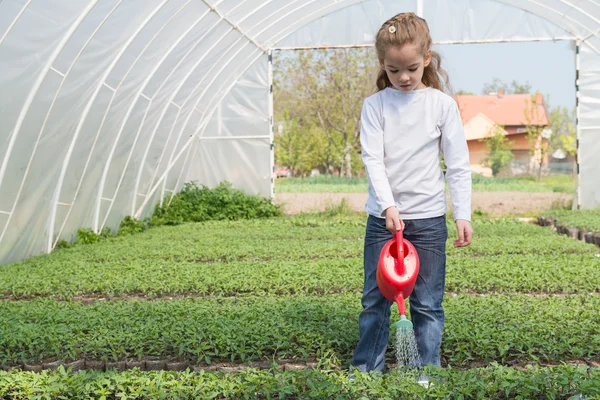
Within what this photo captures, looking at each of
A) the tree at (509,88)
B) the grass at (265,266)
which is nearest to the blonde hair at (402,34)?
the grass at (265,266)

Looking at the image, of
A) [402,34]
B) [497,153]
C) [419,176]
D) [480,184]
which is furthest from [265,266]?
[497,153]

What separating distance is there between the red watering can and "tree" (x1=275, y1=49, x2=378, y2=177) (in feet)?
73.0

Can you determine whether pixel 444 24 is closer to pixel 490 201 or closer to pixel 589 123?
pixel 589 123

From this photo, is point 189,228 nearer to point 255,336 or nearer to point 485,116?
point 255,336

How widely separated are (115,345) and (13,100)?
381 centimetres

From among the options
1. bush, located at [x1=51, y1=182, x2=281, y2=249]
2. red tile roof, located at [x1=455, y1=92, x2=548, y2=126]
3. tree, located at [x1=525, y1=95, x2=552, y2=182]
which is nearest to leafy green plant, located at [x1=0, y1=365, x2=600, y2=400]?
bush, located at [x1=51, y1=182, x2=281, y2=249]

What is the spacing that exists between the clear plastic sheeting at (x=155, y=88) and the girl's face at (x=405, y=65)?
165 inches

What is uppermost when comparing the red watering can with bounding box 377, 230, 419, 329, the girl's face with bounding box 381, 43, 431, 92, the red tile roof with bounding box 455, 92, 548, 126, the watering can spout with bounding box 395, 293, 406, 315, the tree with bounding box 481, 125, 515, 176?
the red tile roof with bounding box 455, 92, 548, 126

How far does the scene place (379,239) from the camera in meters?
3.70

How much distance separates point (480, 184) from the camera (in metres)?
23.0

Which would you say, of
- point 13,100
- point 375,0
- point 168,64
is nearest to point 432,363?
point 13,100

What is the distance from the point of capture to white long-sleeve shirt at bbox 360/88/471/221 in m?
3.65

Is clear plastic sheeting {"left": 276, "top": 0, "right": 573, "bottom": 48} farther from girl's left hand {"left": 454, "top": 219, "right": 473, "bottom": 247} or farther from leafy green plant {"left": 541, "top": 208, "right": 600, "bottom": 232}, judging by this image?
girl's left hand {"left": 454, "top": 219, "right": 473, "bottom": 247}

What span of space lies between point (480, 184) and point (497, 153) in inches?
146
